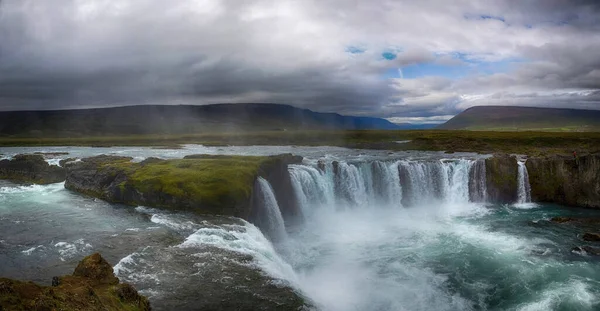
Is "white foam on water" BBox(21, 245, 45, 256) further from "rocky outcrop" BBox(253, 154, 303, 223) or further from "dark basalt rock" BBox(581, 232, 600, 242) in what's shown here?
"dark basalt rock" BBox(581, 232, 600, 242)

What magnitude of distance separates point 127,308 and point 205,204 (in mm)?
20491

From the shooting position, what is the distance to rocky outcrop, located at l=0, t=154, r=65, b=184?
51.1m

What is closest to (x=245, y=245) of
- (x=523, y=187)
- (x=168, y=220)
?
(x=168, y=220)

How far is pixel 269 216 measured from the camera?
3694cm

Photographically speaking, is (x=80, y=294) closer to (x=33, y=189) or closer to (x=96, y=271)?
(x=96, y=271)

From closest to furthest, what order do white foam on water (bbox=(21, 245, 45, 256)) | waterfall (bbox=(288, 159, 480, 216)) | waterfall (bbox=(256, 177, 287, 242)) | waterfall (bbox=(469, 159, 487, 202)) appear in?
white foam on water (bbox=(21, 245, 45, 256)) → waterfall (bbox=(256, 177, 287, 242)) → waterfall (bbox=(288, 159, 480, 216)) → waterfall (bbox=(469, 159, 487, 202))

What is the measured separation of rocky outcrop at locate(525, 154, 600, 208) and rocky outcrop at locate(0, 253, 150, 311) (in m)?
56.4

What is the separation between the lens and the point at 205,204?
33625 mm

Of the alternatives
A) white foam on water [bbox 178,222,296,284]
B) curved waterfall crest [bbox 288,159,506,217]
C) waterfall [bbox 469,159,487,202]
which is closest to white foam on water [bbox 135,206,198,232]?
white foam on water [bbox 178,222,296,284]

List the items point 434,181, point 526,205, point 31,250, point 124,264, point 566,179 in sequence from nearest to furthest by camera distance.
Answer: point 124,264
point 31,250
point 526,205
point 566,179
point 434,181

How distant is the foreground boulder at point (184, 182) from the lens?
3391 cm

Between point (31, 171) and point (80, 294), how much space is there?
5232 cm

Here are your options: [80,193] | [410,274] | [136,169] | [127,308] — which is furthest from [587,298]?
[80,193]

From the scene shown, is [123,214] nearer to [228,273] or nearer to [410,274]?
[228,273]
